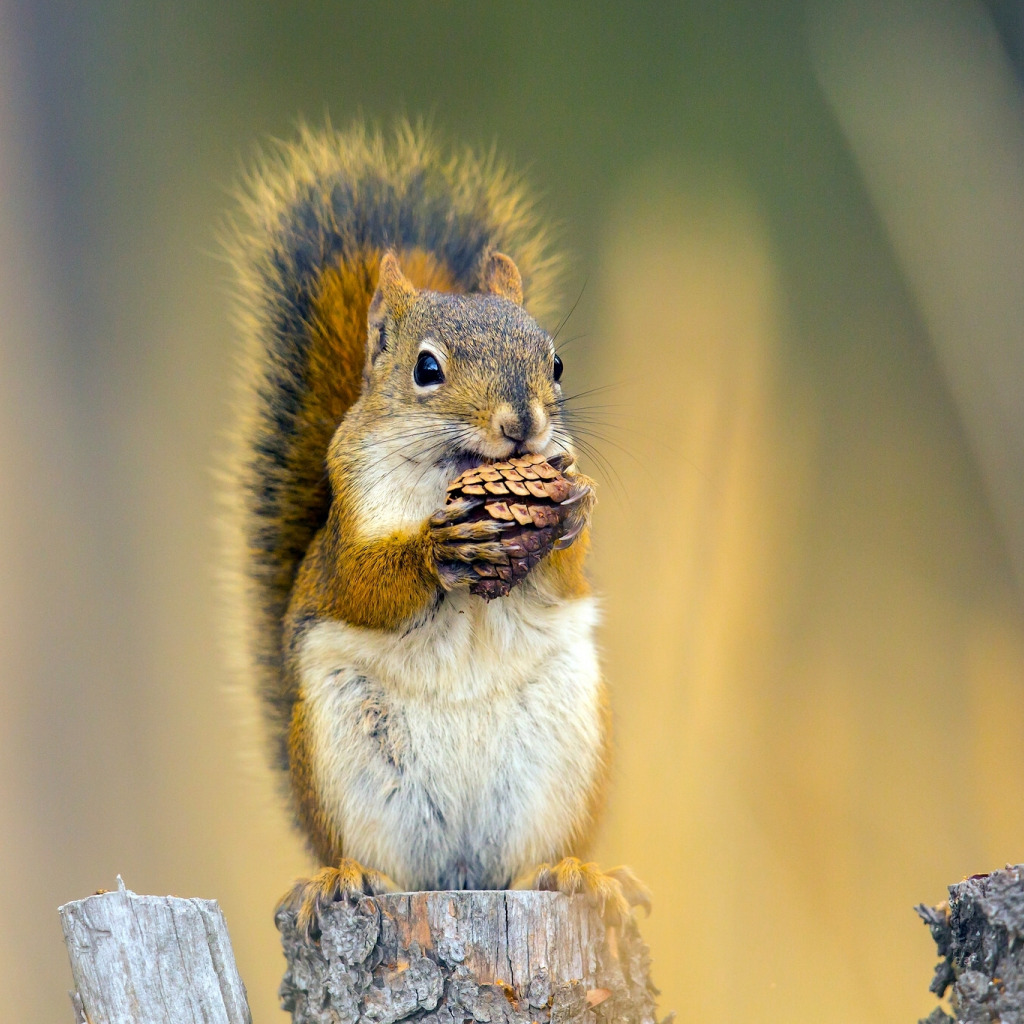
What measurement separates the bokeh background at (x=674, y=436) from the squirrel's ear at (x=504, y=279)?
46cm

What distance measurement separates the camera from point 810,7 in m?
2.19

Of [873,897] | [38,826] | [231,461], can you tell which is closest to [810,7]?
[231,461]

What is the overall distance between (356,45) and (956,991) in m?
2.01

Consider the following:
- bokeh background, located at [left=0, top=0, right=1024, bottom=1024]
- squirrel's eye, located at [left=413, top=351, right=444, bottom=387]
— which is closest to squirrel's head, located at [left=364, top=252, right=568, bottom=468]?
squirrel's eye, located at [left=413, top=351, right=444, bottom=387]

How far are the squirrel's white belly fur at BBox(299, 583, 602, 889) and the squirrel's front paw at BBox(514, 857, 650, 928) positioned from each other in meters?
0.03

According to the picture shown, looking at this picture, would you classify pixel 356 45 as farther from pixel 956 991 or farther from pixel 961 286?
pixel 956 991

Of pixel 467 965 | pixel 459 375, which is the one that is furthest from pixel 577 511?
pixel 467 965

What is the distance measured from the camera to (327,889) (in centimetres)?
127

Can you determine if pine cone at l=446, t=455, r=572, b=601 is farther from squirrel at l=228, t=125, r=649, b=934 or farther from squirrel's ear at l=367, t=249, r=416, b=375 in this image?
squirrel's ear at l=367, t=249, r=416, b=375

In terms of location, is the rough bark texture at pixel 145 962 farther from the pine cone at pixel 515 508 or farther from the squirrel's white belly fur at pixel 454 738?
the pine cone at pixel 515 508

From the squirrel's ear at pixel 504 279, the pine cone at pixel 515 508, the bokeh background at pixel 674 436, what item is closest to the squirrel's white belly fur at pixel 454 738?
the pine cone at pixel 515 508

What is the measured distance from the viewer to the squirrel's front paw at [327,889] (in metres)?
1.26

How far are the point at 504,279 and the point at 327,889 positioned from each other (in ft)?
2.68

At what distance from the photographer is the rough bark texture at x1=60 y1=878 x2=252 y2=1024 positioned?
103cm
